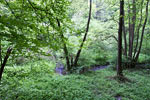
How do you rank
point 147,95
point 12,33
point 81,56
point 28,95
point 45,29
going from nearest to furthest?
point 12,33 → point 45,29 → point 28,95 → point 147,95 → point 81,56

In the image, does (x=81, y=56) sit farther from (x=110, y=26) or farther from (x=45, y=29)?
(x=45, y=29)

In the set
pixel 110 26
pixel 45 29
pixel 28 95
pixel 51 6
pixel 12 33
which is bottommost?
pixel 28 95

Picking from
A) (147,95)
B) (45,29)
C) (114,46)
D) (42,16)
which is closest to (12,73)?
→ (45,29)

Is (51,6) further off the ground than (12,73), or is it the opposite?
(51,6)

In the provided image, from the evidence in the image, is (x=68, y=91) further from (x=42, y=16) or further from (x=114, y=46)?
(x=114, y=46)

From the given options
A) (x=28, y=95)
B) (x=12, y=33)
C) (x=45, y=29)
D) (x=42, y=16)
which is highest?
(x=42, y=16)

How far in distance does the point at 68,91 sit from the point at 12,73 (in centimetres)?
232

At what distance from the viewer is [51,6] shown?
2463mm

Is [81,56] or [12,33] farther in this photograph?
[81,56]

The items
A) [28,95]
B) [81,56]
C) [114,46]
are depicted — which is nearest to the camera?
[28,95]

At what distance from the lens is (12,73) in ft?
8.71

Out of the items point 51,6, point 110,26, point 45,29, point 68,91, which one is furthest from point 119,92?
point 110,26

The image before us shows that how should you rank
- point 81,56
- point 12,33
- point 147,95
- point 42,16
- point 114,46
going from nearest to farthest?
1. point 12,33
2. point 42,16
3. point 147,95
4. point 81,56
5. point 114,46

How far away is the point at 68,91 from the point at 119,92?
205 cm
